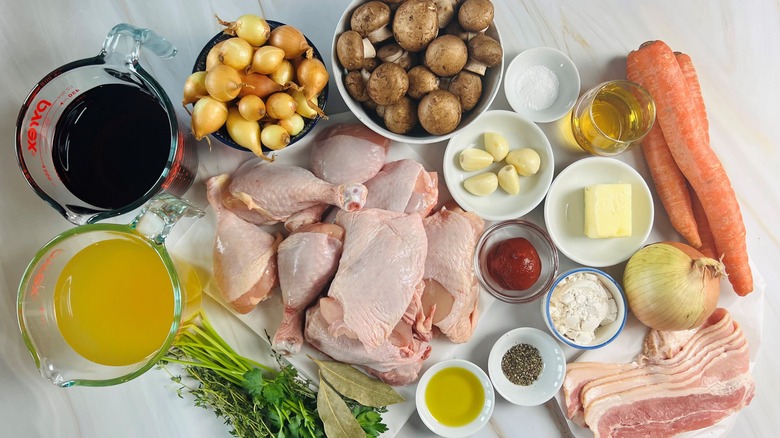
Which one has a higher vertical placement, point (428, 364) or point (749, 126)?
point (749, 126)

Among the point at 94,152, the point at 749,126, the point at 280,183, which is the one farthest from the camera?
the point at 749,126

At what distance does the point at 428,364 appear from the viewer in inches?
58.4

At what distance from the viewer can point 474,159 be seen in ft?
4.76

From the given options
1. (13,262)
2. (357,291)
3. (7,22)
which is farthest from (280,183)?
(7,22)

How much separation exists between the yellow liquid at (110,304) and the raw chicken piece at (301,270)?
11.3 inches

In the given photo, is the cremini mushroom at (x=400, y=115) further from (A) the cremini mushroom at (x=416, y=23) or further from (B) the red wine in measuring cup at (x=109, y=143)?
(B) the red wine in measuring cup at (x=109, y=143)

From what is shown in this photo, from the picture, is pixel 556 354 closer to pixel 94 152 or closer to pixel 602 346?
pixel 602 346

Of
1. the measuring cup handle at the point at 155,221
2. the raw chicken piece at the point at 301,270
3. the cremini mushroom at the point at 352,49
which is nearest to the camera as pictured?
the measuring cup handle at the point at 155,221

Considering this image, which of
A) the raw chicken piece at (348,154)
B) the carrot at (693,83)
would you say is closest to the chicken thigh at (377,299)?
the raw chicken piece at (348,154)

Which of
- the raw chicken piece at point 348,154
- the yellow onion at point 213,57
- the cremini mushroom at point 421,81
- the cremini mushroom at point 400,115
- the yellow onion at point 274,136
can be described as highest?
the yellow onion at point 213,57

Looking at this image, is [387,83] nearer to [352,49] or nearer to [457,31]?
[352,49]

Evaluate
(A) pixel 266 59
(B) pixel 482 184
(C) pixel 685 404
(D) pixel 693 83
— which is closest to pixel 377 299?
(B) pixel 482 184

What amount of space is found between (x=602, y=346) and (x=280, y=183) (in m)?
0.96

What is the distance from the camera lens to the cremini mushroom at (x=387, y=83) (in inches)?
49.5
